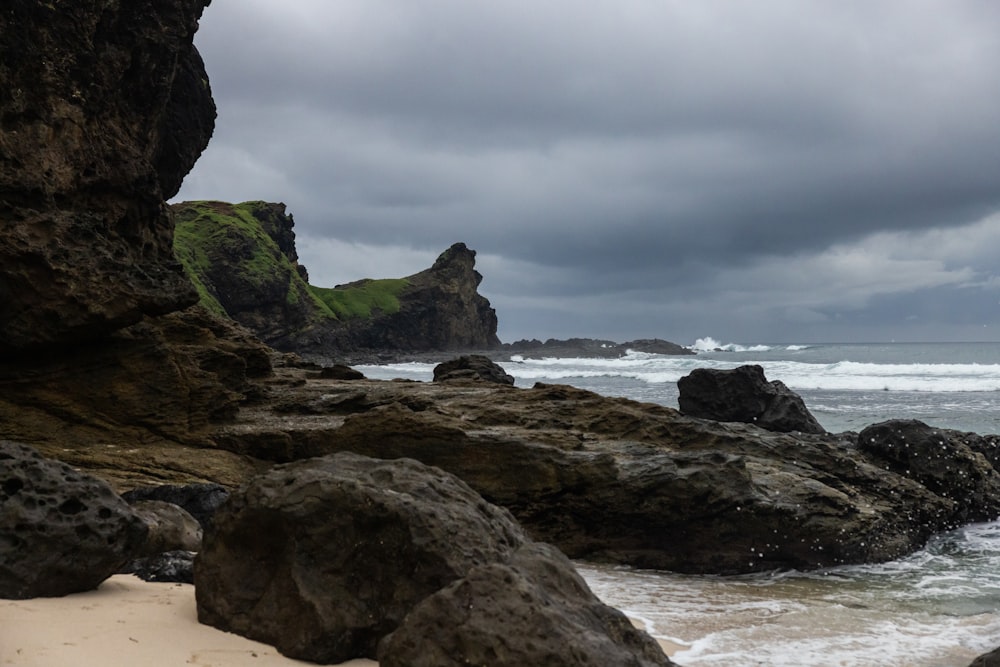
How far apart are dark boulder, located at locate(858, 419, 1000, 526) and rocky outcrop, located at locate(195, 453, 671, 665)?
9.44m

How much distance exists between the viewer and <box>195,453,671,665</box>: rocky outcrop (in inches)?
177

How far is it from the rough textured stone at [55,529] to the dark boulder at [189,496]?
2511 millimetres

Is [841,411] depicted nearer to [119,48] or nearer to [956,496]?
[956,496]

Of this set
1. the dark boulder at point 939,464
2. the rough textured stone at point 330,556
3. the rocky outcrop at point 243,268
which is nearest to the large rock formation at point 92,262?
the rough textured stone at point 330,556

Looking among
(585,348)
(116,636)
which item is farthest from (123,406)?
(585,348)

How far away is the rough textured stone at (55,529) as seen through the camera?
5000 millimetres

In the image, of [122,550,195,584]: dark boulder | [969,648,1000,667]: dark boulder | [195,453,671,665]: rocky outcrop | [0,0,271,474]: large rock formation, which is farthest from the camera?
[0,0,271,474]: large rock formation

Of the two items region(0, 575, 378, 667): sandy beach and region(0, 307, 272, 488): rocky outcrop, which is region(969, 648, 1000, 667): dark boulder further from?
region(0, 307, 272, 488): rocky outcrop

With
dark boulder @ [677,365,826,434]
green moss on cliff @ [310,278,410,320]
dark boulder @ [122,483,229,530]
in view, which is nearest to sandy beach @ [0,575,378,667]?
dark boulder @ [122,483,229,530]

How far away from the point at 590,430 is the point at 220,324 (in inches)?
268

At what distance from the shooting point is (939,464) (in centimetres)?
1222

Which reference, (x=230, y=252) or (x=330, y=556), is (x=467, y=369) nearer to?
(x=330, y=556)

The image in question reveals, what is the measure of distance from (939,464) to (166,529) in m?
11.3

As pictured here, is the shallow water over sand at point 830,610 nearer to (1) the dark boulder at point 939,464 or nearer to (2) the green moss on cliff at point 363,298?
(1) the dark boulder at point 939,464
